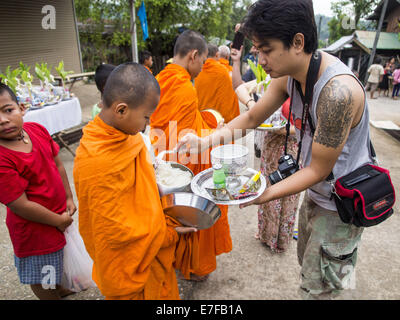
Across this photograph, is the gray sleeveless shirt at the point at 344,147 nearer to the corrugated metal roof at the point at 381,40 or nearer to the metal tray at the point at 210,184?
the metal tray at the point at 210,184

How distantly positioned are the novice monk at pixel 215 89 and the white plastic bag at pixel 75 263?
3.08 metres

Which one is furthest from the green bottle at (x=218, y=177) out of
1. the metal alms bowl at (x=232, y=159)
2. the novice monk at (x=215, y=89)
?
the novice monk at (x=215, y=89)

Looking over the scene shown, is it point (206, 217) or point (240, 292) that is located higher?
point (206, 217)

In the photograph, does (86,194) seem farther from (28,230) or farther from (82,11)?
(82,11)

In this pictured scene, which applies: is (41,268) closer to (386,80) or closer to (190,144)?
(190,144)

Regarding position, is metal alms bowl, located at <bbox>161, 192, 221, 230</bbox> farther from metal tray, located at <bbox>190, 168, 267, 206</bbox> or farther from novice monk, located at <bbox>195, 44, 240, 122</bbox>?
novice monk, located at <bbox>195, 44, 240, 122</bbox>

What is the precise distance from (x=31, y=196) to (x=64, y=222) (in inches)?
11.7

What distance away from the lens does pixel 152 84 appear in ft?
4.91

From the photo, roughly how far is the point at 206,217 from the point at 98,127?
79cm

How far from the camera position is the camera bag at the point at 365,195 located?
1.34 m

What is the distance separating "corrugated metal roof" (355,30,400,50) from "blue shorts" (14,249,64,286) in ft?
70.4

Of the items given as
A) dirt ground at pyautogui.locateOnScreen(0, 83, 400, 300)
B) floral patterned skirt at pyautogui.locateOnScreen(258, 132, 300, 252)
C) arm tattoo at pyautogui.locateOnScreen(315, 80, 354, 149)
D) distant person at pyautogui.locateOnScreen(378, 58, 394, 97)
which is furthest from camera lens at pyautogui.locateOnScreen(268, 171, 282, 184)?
distant person at pyautogui.locateOnScreen(378, 58, 394, 97)

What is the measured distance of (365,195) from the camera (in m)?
1.33
